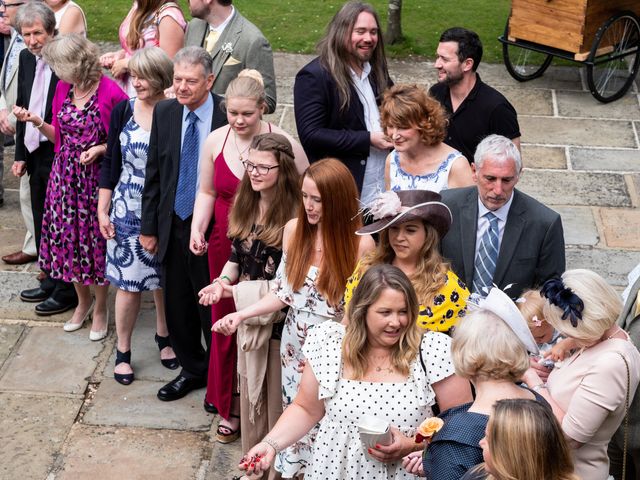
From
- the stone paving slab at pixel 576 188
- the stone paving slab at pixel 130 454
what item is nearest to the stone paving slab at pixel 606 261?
the stone paving slab at pixel 576 188

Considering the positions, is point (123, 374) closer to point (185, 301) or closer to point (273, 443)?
point (185, 301)

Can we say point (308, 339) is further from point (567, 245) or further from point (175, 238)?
point (567, 245)

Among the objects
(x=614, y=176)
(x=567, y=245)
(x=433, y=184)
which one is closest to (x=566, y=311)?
(x=433, y=184)

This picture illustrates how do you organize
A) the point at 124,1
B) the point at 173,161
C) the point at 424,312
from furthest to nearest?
the point at 124,1 < the point at 173,161 < the point at 424,312

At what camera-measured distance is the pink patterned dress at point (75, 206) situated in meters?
6.44

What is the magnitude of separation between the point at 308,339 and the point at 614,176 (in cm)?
530

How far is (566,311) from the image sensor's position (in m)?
4.08

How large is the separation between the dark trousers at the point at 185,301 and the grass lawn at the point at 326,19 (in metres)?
5.83

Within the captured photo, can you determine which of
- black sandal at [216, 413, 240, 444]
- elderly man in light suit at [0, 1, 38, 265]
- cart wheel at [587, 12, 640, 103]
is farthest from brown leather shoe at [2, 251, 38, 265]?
cart wheel at [587, 12, 640, 103]

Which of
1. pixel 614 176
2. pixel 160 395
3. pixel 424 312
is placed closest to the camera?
pixel 424 312

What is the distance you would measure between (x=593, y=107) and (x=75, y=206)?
5.67 metres

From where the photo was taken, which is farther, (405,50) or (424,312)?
(405,50)

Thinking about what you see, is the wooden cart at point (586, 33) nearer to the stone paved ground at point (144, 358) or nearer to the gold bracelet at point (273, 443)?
the stone paved ground at point (144, 358)

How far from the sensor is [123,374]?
21.2 ft
